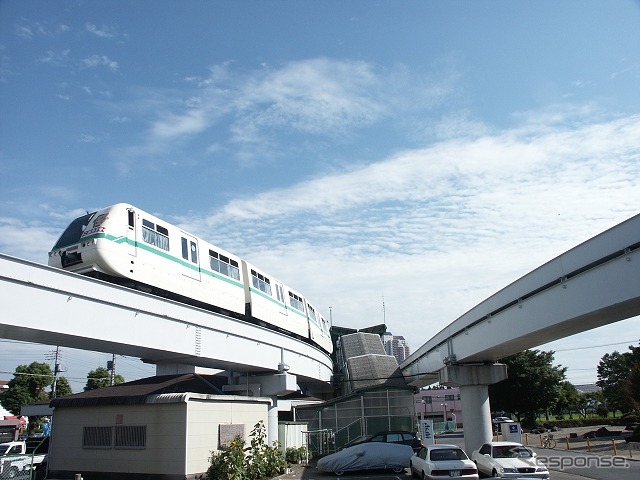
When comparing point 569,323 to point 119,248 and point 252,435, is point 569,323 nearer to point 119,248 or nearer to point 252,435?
point 252,435

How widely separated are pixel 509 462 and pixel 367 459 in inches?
233

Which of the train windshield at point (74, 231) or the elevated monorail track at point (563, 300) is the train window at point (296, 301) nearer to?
the elevated monorail track at point (563, 300)

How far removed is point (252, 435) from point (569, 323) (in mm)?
11454

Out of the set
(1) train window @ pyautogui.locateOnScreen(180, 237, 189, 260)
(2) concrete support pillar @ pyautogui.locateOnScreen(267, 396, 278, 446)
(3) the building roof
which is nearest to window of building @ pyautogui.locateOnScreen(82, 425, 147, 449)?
(3) the building roof

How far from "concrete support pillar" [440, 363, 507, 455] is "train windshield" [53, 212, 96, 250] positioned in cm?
2026

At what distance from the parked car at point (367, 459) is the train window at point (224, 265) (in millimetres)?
9269

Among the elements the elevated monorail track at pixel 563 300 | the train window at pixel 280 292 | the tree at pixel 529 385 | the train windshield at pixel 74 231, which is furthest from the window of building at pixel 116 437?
the tree at pixel 529 385

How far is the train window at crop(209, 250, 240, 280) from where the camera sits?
23.7 meters

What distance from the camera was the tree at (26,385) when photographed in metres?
57.4

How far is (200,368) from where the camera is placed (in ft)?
80.4

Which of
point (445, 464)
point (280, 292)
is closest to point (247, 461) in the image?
point (445, 464)

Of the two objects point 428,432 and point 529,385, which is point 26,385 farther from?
point 529,385

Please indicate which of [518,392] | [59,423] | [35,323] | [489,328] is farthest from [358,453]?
[518,392]

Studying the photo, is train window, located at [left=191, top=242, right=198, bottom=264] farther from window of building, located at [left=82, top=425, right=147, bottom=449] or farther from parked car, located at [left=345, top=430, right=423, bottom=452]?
parked car, located at [left=345, top=430, right=423, bottom=452]
